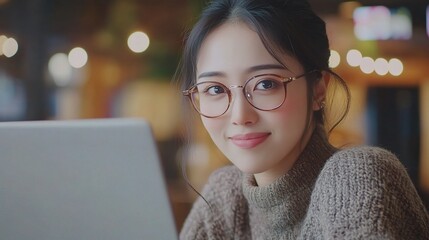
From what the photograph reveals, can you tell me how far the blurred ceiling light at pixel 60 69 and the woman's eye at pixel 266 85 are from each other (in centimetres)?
291

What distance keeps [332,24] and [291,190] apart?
2926 millimetres

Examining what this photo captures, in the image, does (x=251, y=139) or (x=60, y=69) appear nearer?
(x=251, y=139)

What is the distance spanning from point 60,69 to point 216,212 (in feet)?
8.93

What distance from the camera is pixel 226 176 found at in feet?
3.84

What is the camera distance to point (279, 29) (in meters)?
Result: 0.90

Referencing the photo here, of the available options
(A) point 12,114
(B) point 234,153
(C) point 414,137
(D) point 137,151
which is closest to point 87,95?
(A) point 12,114

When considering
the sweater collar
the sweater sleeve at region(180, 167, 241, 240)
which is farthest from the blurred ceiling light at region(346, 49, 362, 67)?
the sweater collar

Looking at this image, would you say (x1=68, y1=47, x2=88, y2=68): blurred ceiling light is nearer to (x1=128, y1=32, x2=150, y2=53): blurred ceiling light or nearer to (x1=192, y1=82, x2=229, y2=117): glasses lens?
(x1=128, y1=32, x2=150, y2=53): blurred ceiling light

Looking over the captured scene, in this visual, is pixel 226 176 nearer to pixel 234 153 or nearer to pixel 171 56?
pixel 234 153

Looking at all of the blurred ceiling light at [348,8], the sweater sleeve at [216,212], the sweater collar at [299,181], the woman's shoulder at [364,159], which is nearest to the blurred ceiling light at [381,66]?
the blurred ceiling light at [348,8]

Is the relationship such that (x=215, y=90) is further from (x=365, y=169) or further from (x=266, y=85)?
(x=365, y=169)

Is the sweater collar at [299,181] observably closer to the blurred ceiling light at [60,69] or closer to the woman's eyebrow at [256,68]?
the woman's eyebrow at [256,68]

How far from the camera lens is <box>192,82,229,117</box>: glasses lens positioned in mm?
907

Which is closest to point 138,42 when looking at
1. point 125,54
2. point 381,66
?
point 125,54
